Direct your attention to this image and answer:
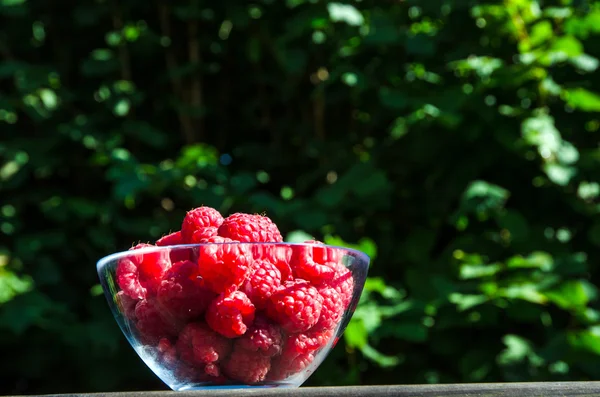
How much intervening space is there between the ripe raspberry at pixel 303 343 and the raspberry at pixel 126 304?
0.12 meters

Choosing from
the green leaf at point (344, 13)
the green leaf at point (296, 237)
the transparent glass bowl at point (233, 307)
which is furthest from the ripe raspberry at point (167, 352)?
the green leaf at point (344, 13)

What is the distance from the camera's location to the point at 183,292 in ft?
1.75

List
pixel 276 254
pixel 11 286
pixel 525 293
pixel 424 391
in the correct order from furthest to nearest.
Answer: pixel 11 286 < pixel 525 293 < pixel 276 254 < pixel 424 391

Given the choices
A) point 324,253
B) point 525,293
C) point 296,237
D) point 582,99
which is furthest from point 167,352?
point 582,99

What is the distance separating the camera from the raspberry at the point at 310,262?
0.55 metres

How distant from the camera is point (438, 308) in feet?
4.95

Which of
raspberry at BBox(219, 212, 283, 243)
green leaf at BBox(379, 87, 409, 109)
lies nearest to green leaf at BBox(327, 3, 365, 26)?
green leaf at BBox(379, 87, 409, 109)

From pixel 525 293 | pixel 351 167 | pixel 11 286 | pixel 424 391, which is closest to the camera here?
pixel 424 391

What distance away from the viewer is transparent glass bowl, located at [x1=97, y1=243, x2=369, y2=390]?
0.53 meters

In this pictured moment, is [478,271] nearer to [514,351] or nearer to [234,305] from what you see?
[514,351]

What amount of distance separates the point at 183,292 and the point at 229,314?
0.13ft

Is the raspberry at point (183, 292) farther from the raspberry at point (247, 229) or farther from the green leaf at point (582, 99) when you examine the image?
the green leaf at point (582, 99)

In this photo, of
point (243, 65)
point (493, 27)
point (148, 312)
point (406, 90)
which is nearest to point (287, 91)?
point (243, 65)

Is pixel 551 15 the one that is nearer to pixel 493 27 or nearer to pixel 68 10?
pixel 493 27
